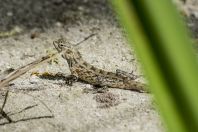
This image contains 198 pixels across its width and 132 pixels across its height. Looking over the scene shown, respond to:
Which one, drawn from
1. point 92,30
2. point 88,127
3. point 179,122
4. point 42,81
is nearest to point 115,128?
point 88,127

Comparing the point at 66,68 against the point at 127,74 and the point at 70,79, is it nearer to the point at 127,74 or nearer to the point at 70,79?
the point at 70,79

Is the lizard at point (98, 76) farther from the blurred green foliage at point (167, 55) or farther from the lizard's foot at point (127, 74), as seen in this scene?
the blurred green foliage at point (167, 55)

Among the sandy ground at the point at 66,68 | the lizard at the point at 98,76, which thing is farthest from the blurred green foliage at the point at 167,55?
the lizard at the point at 98,76

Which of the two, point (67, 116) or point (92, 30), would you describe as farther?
point (92, 30)

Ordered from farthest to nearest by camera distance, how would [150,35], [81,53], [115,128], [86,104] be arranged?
[81,53]
[86,104]
[115,128]
[150,35]

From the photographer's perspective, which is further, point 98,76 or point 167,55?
point 98,76

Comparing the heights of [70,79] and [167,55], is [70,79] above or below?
below

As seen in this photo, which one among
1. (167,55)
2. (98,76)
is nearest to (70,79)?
(98,76)

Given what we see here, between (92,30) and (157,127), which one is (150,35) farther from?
(92,30)
